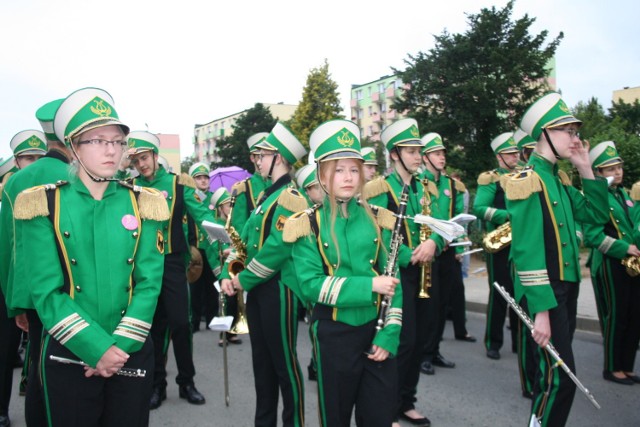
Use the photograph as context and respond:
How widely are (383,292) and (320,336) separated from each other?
484 millimetres

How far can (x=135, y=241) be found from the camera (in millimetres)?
3156

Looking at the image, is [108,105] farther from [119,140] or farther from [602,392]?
[602,392]

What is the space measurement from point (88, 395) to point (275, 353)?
1.73 metres

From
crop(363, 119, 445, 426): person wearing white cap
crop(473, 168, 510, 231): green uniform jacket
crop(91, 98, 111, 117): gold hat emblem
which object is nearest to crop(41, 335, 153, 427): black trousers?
crop(91, 98, 111, 117): gold hat emblem

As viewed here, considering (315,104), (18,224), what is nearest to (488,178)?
(18,224)

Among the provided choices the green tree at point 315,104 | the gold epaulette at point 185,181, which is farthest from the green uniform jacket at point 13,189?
the green tree at point 315,104

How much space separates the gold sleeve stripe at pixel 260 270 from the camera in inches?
169

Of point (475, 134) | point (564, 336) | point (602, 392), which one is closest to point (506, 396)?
point (602, 392)

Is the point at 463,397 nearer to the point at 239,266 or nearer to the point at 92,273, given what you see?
the point at 239,266

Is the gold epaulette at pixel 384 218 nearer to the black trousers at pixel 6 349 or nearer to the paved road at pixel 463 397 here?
the paved road at pixel 463 397

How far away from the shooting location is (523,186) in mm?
4047

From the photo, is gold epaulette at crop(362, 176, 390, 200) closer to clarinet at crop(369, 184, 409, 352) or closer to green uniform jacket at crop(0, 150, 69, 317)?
clarinet at crop(369, 184, 409, 352)

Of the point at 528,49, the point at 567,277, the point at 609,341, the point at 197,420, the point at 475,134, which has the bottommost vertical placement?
the point at 197,420

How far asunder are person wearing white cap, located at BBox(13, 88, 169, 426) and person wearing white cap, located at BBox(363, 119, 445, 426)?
7.69 feet
